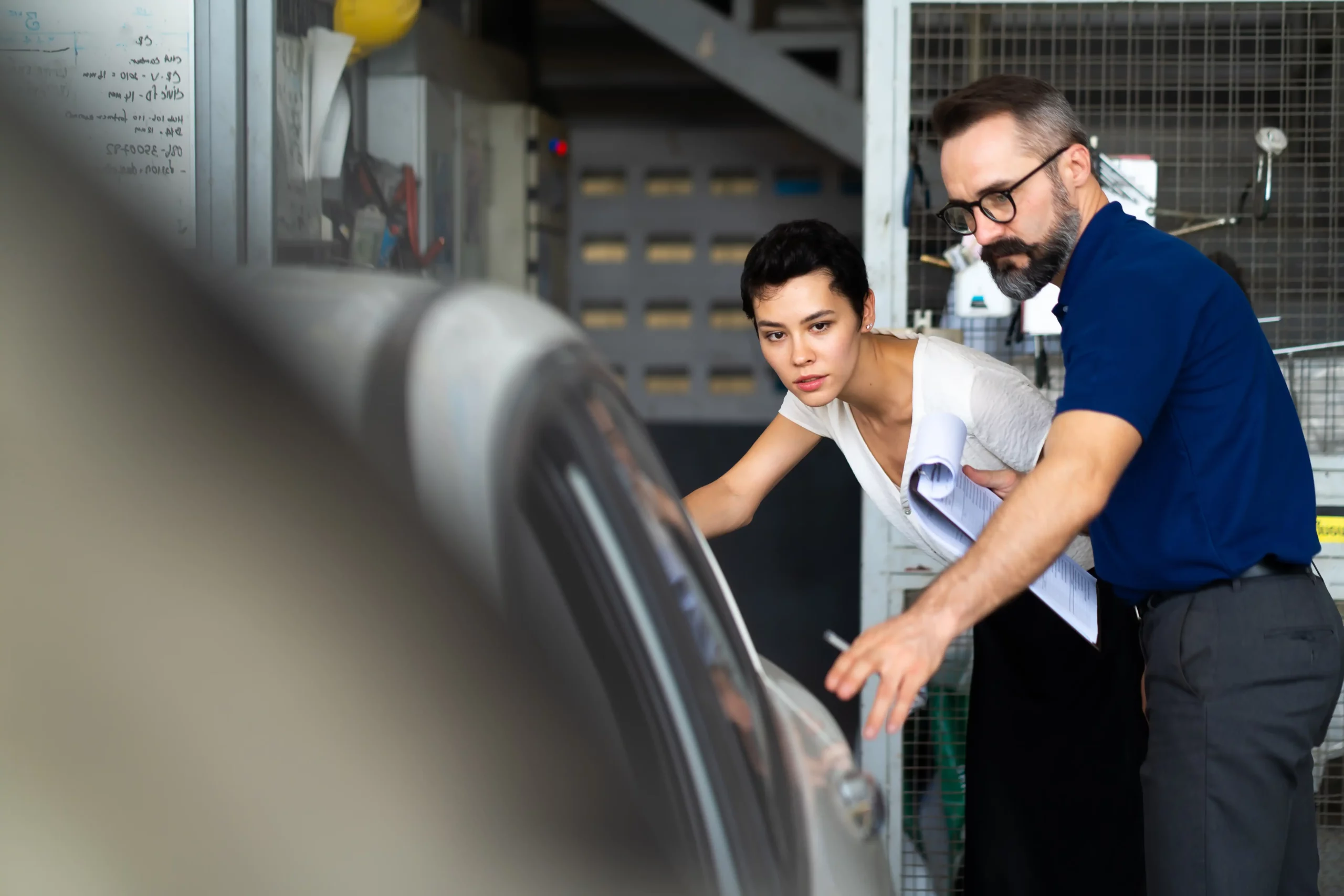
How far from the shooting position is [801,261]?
1918 millimetres

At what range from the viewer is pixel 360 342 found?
83 centimetres

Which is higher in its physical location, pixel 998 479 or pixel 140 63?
pixel 140 63

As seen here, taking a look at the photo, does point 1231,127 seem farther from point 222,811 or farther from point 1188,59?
point 222,811

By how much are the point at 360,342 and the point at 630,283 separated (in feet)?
23.9

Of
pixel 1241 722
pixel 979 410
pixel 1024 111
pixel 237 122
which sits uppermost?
pixel 237 122

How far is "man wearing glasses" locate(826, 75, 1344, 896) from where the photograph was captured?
5.16 ft

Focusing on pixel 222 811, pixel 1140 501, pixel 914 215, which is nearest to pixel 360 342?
pixel 222 811

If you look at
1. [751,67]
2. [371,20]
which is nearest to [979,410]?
[371,20]

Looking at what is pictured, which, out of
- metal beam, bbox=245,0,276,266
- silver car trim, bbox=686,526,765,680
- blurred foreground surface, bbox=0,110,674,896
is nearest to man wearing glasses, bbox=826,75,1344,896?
silver car trim, bbox=686,526,765,680

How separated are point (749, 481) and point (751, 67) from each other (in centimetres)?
409

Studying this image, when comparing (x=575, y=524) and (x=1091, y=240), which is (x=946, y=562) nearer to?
(x=1091, y=240)

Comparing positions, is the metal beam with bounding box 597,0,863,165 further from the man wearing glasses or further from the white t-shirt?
the man wearing glasses

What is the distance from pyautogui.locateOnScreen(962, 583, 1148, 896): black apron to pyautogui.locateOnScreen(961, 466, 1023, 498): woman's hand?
0.26 meters

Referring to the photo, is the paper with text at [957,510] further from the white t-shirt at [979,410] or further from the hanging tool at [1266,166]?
the hanging tool at [1266,166]
